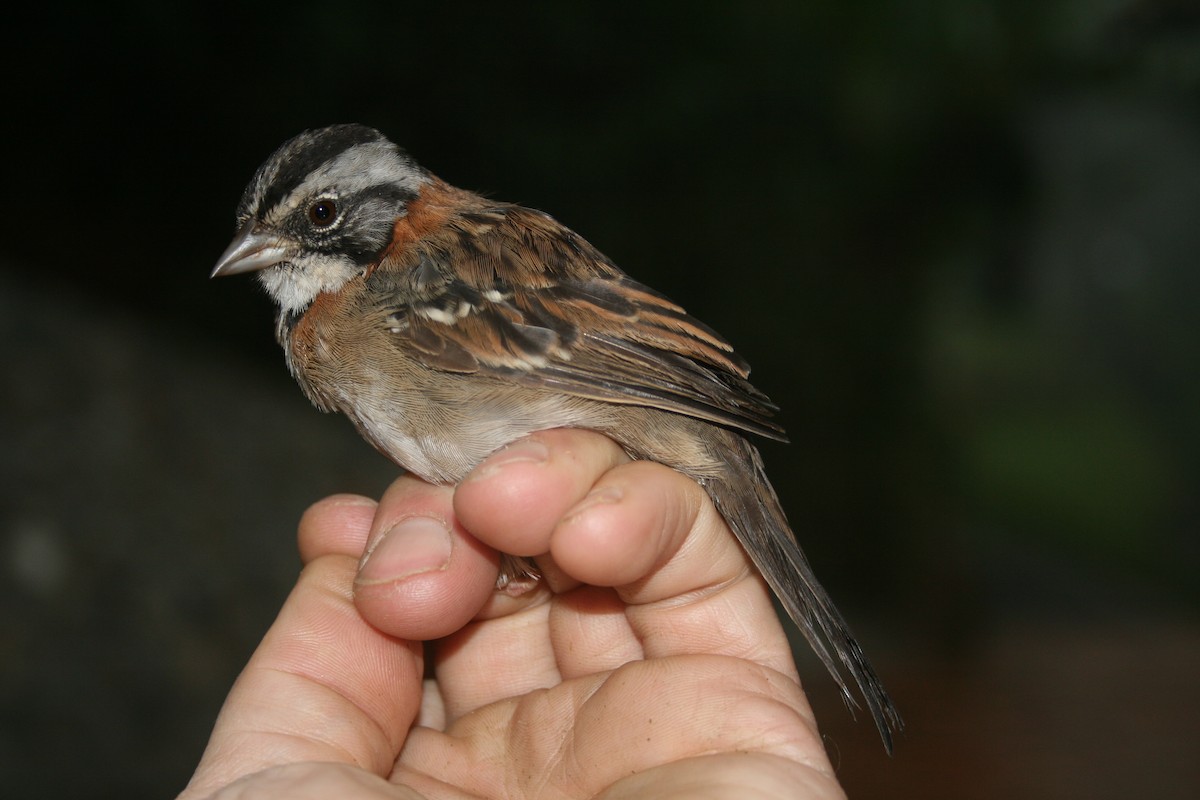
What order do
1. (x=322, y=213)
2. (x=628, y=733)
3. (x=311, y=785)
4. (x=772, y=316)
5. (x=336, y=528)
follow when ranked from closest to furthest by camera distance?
(x=311, y=785)
(x=628, y=733)
(x=336, y=528)
(x=322, y=213)
(x=772, y=316)

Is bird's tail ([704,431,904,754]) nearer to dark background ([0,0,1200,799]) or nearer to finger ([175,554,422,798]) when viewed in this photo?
finger ([175,554,422,798])

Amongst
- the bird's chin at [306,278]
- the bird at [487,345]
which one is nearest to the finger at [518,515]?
the bird at [487,345]

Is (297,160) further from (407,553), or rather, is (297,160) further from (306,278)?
(407,553)

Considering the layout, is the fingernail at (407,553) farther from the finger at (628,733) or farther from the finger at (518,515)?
the finger at (628,733)

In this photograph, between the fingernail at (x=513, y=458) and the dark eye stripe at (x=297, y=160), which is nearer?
the fingernail at (x=513, y=458)

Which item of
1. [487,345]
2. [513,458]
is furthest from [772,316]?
[513,458]

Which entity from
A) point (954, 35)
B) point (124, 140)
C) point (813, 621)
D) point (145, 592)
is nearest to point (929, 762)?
point (813, 621)
